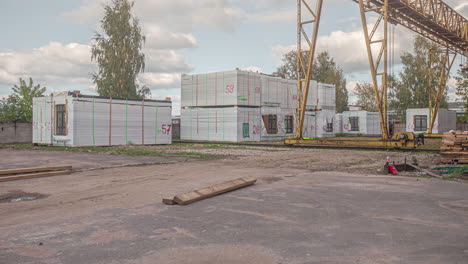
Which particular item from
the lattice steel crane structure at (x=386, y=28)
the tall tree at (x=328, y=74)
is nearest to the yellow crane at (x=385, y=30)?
the lattice steel crane structure at (x=386, y=28)

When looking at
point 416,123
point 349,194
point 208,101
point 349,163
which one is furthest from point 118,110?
point 416,123

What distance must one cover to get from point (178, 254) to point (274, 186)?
4149 millimetres

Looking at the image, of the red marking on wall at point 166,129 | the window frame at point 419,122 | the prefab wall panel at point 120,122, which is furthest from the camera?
the window frame at point 419,122

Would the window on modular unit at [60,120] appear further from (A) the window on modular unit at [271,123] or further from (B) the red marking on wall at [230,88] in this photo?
(A) the window on modular unit at [271,123]

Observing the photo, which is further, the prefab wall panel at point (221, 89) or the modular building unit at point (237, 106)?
the modular building unit at point (237, 106)

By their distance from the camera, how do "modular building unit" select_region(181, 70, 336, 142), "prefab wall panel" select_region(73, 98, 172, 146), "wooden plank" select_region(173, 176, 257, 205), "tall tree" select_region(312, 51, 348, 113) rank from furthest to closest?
"tall tree" select_region(312, 51, 348, 113) → "modular building unit" select_region(181, 70, 336, 142) → "prefab wall panel" select_region(73, 98, 172, 146) → "wooden plank" select_region(173, 176, 257, 205)

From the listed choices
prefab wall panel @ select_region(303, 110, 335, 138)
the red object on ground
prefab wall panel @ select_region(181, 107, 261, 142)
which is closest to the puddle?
the red object on ground

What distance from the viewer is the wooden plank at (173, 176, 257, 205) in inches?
220

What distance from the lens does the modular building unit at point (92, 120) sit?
19.5 metres

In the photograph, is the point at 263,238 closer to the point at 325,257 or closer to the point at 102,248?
the point at 325,257

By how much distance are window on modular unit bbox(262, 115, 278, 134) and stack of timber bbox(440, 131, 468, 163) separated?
16117mm

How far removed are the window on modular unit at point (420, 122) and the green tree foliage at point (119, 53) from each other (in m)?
26.2

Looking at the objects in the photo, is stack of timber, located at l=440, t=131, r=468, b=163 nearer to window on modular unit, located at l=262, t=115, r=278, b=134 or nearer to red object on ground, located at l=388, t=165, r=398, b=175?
red object on ground, located at l=388, t=165, r=398, b=175

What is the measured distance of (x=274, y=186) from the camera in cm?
741
